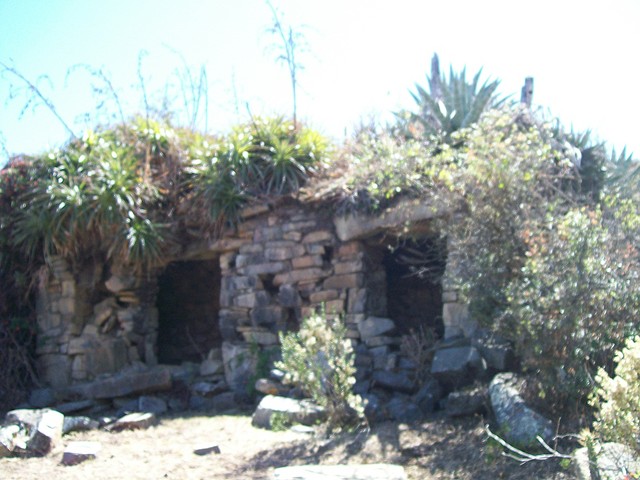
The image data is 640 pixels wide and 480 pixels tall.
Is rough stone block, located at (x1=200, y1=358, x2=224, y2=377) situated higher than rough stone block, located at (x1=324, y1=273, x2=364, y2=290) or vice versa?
rough stone block, located at (x1=324, y1=273, x2=364, y2=290)

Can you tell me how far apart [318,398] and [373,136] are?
12.0 feet

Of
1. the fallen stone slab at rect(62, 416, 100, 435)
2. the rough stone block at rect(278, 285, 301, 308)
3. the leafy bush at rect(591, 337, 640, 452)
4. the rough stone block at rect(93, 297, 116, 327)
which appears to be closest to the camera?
the leafy bush at rect(591, 337, 640, 452)

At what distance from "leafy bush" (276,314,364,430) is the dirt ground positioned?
0.24 m

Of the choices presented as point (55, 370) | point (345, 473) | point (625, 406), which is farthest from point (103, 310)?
point (625, 406)

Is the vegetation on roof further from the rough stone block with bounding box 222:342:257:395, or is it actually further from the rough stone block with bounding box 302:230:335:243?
the rough stone block with bounding box 222:342:257:395

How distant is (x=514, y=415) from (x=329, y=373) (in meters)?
1.56

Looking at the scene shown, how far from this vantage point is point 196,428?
686 cm

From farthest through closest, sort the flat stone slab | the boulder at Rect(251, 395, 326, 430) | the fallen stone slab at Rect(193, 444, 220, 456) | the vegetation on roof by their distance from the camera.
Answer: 1. the boulder at Rect(251, 395, 326, 430)
2. the fallen stone slab at Rect(193, 444, 220, 456)
3. the vegetation on roof
4. the flat stone slab

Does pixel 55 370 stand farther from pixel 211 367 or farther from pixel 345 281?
pixel 345 281

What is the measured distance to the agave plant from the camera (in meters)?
8.23

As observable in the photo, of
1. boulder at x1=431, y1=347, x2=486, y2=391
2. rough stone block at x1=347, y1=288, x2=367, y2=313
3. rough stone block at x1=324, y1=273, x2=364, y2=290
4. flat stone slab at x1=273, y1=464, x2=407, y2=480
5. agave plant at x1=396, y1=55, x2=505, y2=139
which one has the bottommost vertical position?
flat stone slab at x1=273, y1=464, x2=407, y2=480

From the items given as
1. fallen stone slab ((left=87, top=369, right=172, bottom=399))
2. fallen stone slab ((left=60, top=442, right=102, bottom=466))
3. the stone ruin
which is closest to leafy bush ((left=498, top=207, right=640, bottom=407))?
the stone ruin

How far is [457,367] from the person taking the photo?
6.22m

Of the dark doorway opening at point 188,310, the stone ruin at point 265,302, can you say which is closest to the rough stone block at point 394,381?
the stone ruin at point 265,302
